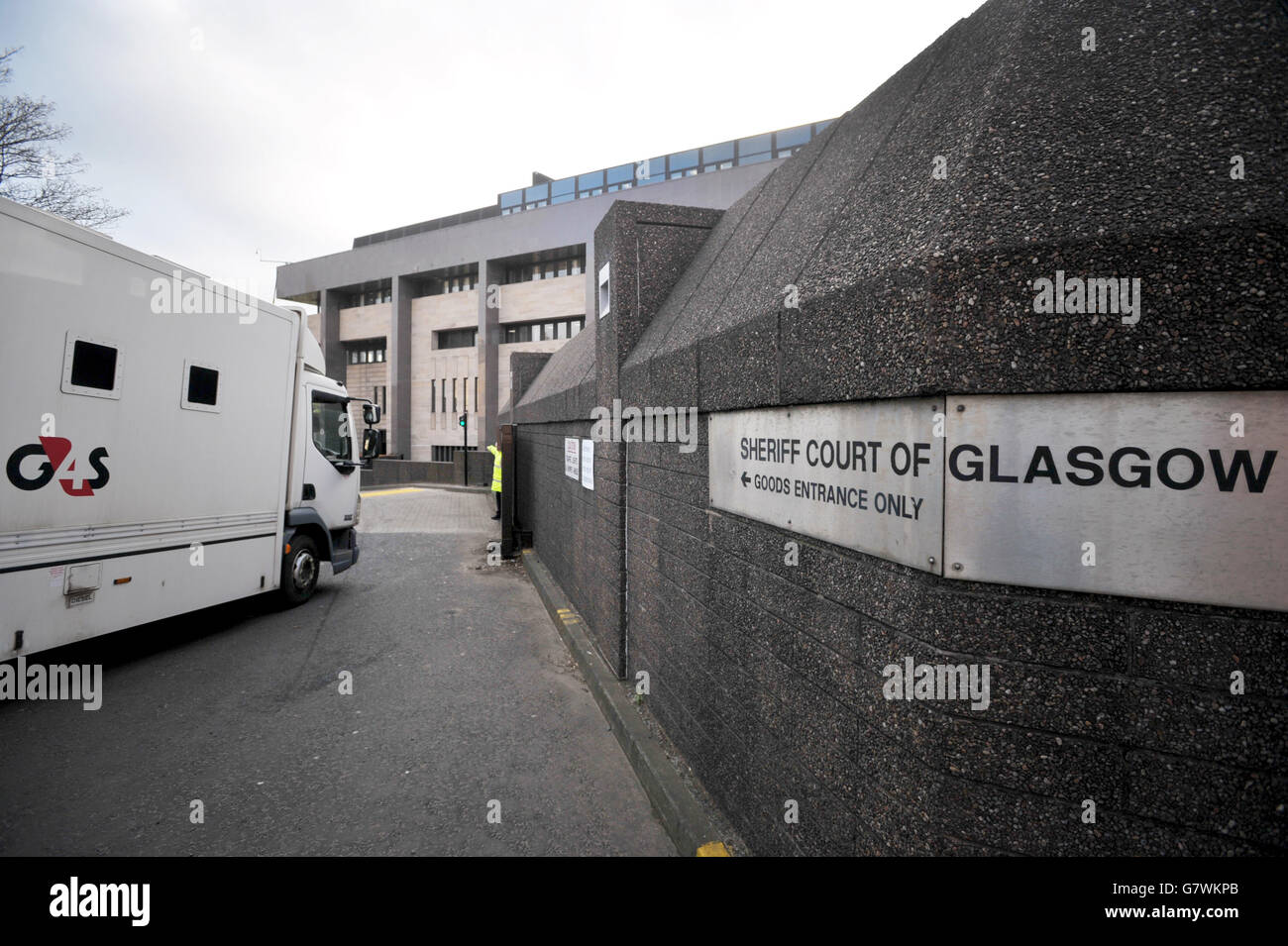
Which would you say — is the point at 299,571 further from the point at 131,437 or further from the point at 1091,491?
the point at 1091,491

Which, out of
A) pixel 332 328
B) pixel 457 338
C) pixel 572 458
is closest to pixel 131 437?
pixel 572 458

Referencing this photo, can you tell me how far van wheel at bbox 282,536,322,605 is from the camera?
776cm

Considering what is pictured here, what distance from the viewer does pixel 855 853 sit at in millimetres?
1977

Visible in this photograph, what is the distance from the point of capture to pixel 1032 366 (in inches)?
59.9

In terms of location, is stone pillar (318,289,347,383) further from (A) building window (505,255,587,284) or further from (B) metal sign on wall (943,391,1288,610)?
(B) metal sign on wall (943,391,1288,610)

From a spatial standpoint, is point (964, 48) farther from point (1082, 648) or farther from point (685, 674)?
point (685, 674)

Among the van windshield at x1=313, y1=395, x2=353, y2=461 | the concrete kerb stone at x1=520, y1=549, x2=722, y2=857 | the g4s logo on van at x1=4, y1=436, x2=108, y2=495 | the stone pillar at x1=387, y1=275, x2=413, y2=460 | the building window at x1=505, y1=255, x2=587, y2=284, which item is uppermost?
→ the building window at x1=505, y1=255, x2=587, y2=284

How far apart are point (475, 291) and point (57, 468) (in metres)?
32.3

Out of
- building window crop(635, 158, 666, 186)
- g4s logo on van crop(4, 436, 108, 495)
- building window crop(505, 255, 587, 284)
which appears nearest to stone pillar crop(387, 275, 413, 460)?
building window crop(505, 255, 587, 284)

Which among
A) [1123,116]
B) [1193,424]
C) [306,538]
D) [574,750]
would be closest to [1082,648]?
[1193,424]

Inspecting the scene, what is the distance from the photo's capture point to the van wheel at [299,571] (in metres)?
7.76

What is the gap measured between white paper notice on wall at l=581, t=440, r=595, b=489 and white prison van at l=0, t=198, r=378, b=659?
151 inches

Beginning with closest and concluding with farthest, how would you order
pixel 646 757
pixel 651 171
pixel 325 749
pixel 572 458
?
1. pixel 646 757
2. pixel 325 749
3. pixel 572 458
4. pixel 651 171
